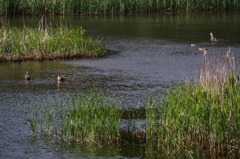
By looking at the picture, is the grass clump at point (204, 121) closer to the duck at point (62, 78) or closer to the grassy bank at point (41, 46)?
the duck at point (62, 78)

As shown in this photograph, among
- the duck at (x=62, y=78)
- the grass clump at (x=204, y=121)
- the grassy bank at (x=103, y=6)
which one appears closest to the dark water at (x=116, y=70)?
the duck at (x=62, y=78)

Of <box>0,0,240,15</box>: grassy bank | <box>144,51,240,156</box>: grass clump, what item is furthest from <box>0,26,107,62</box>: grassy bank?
<box>0,0,240,15</box>: grassy bank

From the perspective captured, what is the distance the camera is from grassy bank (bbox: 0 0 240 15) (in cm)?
3844

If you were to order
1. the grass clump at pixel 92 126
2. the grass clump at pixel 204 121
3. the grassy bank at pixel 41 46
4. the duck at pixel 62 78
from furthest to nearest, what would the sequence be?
the grassy bank at pixel 41 46 < the duck at pixel 62 78 < the grass clump at pixel 92 126 < the grass clump at pixel 204 121

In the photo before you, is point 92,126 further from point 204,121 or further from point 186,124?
→ point 204,121

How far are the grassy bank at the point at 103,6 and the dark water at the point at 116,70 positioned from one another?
4.93 ft

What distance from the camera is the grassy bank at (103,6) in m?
Result: 38.4

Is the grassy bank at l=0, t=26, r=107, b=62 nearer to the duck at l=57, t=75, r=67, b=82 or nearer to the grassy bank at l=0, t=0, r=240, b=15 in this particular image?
the duck at l=57, t=75, r=67, b=82

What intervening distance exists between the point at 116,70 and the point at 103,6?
743 inches

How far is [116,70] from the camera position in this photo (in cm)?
2059

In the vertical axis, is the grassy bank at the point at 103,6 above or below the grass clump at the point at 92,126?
above

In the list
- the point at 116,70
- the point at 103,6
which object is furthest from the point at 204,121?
the point at 103,6

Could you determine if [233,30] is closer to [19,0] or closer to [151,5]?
[151,5]

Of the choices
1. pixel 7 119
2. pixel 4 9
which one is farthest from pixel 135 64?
pixel 4 9
